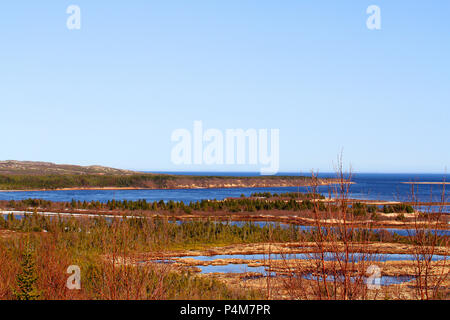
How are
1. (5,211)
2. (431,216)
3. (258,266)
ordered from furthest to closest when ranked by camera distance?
(5,211)
(258,266)
(431,216)

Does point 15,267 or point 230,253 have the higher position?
point 15,267

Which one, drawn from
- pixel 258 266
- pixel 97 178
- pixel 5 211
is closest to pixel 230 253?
pixel 258 266

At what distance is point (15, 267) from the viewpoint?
11258 mm

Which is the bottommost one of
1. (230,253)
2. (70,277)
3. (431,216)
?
(230,253)
